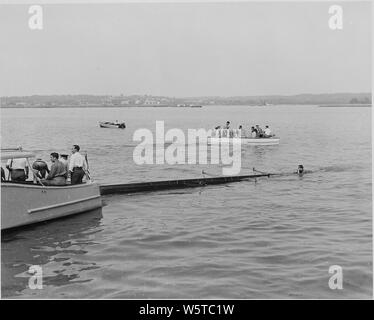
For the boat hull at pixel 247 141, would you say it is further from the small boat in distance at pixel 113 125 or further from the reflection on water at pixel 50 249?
the small boat in distance at pixel 113 125

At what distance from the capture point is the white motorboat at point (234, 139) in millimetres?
46250

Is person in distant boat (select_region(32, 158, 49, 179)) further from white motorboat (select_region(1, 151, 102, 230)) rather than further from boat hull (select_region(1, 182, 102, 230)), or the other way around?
boat hull (select_region(1, 182, 102, 230))

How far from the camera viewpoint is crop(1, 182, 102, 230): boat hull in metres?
15.8

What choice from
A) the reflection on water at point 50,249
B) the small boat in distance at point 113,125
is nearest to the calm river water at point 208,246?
the reflection on water at point 50,249

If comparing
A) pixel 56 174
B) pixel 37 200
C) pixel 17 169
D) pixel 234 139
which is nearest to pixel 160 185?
pixel 56 174

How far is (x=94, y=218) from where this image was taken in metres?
19.1

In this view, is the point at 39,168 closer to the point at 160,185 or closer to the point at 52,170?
the point at 52,170

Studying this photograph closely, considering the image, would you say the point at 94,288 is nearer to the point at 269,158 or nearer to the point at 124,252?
the point at 124,252

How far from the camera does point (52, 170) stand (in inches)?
688

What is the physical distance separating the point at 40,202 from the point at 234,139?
31886 mm

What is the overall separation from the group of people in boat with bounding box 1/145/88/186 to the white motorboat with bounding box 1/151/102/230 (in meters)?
0.25

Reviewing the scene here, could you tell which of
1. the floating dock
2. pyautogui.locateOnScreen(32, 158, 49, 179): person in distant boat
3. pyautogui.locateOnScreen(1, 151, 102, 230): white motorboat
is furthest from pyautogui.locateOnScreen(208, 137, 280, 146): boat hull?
pyautogui.locateOnScreen(32, 158, 49, 179): person in distant boat

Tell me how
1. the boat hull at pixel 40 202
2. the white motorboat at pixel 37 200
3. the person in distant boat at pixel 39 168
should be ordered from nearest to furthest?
1. the white motorboat at pixel 37 200
2. the boat hull at pixel 40 202
3. the person in distant boat at pixel 39 168

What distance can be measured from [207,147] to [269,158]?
7.89 meters
